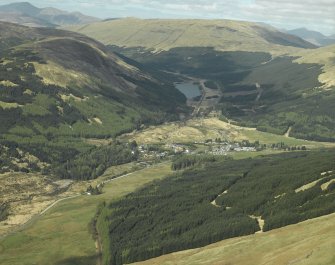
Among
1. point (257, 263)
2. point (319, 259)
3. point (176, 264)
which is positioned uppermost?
point (319, 259)

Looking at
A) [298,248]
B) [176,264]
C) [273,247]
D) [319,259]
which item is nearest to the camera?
[319,259]

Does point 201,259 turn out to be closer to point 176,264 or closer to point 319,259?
point 176,264

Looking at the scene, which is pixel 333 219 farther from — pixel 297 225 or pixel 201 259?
pixel 201 259

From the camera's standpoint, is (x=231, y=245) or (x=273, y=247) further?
(x=231, y=245)

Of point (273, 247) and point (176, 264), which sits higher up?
point (273, 247)

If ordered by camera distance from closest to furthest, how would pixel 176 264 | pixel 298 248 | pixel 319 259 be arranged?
pixel 319 259 < pixel 298 248 < pixel 176 264

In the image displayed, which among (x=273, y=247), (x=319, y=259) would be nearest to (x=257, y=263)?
(x=273, y=247)
